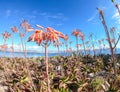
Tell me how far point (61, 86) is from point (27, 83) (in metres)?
1.81

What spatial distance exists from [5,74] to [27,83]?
3.89m

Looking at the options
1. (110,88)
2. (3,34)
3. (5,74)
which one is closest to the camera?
(110,88)

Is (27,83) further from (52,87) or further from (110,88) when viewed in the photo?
(110,88)

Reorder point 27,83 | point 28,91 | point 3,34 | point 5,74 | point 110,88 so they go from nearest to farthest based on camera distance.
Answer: point 110,88, point 28,91, point 27,83, point 5,74, point 3,34

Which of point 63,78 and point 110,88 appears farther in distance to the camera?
point 63,78

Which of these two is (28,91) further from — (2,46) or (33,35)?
(2,46)

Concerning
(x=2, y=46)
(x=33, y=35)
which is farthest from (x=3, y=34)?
(x=33, y=35)

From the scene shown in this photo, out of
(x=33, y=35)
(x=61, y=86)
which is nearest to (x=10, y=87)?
(x=61, y=86)

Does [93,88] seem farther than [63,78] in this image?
No

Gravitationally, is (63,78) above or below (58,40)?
below

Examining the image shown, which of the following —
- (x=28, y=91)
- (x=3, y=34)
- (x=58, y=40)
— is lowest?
(x=28, y=91)

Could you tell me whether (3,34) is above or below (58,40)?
above

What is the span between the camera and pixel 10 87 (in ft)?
38.2

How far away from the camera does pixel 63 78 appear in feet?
40.1
